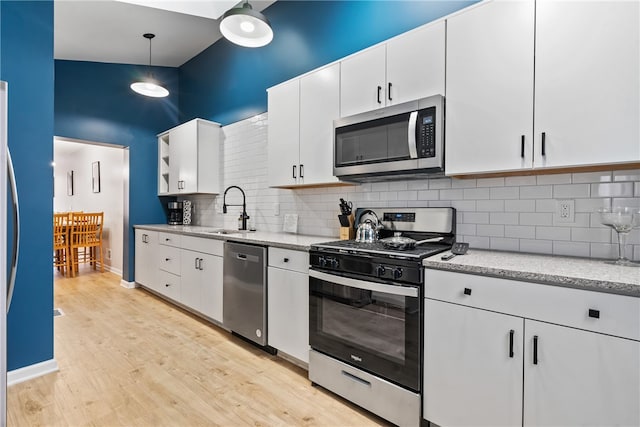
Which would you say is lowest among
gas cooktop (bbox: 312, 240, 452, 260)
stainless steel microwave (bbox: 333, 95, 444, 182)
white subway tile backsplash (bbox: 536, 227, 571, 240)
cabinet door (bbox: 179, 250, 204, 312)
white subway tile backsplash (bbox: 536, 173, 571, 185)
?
cabinet door (bbox: 179, 250, 204, 312)

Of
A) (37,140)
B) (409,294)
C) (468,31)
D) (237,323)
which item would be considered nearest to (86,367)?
(237,323)

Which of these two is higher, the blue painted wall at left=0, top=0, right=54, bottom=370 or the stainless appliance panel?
the blue painted wall at left=0, top=0, right=54, bottom=370

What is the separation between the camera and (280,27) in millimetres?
3498

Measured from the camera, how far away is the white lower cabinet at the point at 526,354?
1188mm

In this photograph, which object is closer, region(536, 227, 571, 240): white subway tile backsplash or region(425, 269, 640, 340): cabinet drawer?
region(425, 269, 640, 340): cabinet drawer

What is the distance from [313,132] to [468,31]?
1.26 metres

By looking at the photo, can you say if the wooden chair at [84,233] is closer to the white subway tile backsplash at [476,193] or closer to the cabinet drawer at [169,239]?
the cabinet drawer at [169,239]

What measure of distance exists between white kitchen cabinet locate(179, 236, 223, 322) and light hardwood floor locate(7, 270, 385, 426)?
0.22 metres

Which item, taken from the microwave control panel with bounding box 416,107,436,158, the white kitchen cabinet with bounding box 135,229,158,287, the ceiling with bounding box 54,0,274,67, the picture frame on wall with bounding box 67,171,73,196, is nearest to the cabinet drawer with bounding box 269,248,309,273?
the microwave control panel with bounding box 416,107,436,158

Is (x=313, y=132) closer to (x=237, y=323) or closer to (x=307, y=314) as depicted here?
(x=307, y=314)

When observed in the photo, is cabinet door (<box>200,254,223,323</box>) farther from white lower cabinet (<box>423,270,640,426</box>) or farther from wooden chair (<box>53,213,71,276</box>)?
wooden chair (<box>53,213,71,276</box>)

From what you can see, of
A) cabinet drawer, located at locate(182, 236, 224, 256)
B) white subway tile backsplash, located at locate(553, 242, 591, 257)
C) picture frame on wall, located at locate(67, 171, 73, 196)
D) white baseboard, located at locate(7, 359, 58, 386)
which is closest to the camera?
white subway tile backsplash, located at locate(553, 242, 591, 257)

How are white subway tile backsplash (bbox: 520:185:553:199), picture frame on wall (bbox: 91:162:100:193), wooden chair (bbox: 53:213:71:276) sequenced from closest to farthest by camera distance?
white subway tile backsplash (bbox: 520:185:553:199), wooden chair (bbox: 53:213:71:276), picture frame on wall (bbox: 91:162:100:193)

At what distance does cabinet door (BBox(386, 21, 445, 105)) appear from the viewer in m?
1.96
